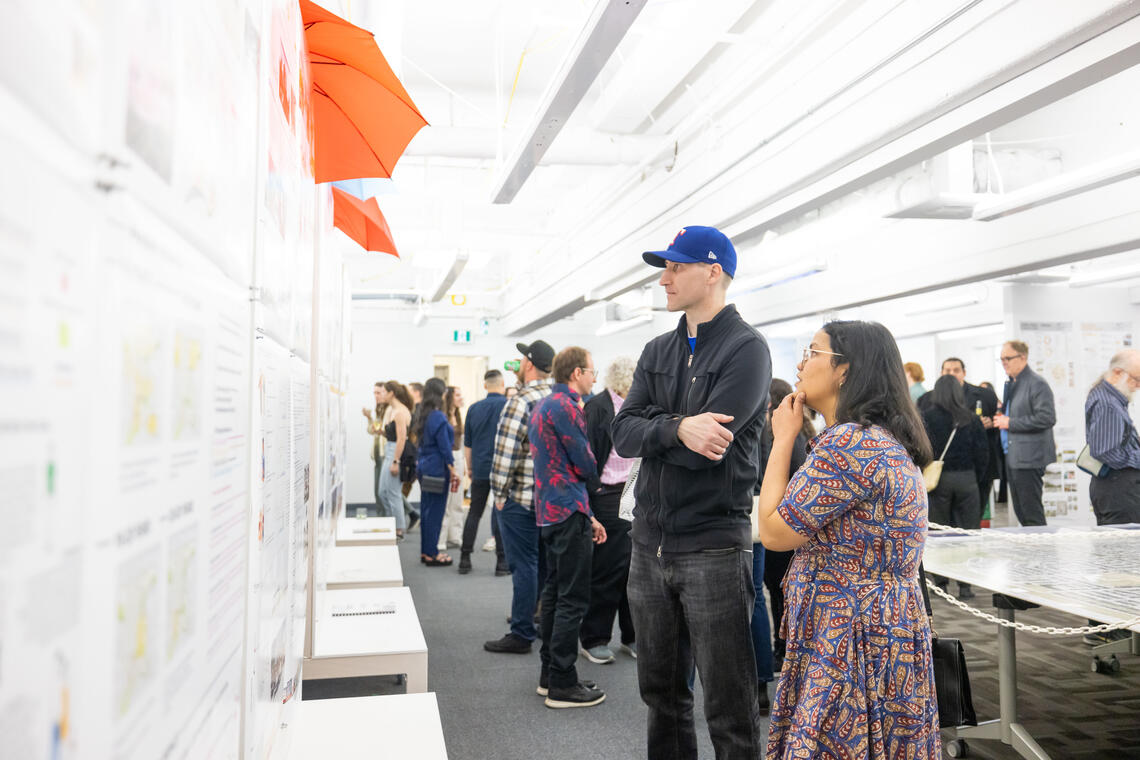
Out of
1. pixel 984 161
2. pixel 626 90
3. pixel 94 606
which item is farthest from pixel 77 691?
pixel 984 161

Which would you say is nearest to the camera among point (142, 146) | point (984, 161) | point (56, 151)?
point (56, 151)

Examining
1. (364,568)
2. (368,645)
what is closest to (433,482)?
(364,568)

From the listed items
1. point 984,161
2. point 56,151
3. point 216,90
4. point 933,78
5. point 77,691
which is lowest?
point 77,691

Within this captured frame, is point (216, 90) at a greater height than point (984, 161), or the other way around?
point (984, 161)

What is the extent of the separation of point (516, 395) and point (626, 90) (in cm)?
188

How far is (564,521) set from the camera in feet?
10.8

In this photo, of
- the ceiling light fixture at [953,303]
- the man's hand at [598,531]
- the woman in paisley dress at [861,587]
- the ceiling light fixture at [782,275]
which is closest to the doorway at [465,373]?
the ceiling light fixture at [953,303]

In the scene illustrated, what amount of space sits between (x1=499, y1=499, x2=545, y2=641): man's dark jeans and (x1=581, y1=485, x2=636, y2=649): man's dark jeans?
34cm

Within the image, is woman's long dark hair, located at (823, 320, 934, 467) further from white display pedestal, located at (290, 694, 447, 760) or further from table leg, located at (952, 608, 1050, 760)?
table leg, located at (952, 608, 1050, 760)

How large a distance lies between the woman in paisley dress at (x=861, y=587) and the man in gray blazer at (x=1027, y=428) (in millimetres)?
4809

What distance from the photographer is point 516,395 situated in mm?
4328

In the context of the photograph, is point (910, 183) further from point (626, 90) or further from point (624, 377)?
point (624, 377)

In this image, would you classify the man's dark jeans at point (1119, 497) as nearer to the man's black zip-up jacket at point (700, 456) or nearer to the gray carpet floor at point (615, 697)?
the gray carpet floor at point (615, 697)

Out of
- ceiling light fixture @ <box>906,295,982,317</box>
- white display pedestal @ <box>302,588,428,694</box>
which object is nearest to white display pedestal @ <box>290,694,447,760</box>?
white display pedestal @ <box>302,588,428,694</box>
